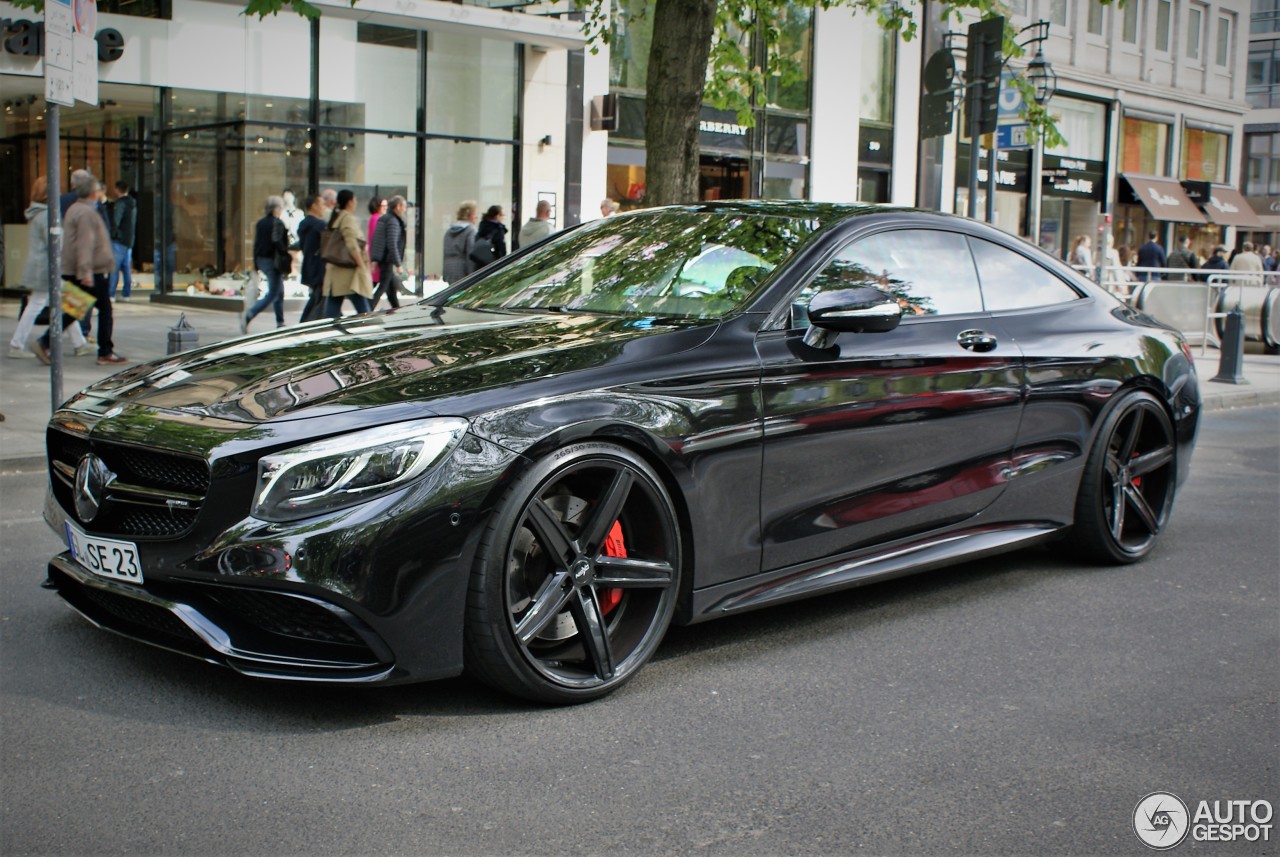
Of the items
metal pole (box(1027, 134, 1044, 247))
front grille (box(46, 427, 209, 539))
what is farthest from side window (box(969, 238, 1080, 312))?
metal pole (box(1027, 134, 1044, 247))

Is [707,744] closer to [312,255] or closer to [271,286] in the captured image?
[312,255]

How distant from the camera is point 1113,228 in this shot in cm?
3953

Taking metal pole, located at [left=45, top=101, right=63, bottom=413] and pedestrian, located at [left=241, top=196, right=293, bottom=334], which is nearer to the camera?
metal pole, located at [left=45, top=101, right=63, bottom=413]

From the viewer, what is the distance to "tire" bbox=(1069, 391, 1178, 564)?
578cm

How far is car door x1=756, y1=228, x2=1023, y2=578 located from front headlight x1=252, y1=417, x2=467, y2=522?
129 cm

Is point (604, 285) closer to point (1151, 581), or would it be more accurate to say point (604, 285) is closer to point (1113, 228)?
point (1151, 581)

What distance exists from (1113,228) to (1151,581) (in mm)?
36191

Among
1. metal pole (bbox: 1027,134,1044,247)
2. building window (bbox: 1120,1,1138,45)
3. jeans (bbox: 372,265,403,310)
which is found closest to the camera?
jeans (bbox: 372,265,403,310)

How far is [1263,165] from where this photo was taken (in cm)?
5806

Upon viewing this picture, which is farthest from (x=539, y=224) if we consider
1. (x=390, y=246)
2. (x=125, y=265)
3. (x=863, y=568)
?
(x=863, y=568)

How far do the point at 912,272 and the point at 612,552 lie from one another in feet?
5.96

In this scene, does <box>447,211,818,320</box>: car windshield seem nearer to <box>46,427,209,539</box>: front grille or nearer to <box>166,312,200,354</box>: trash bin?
<box>46,427,209,539</box>: front grille

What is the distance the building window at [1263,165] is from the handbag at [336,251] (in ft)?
168

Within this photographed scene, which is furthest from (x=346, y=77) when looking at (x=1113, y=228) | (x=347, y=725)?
(x=1113, y=228)
